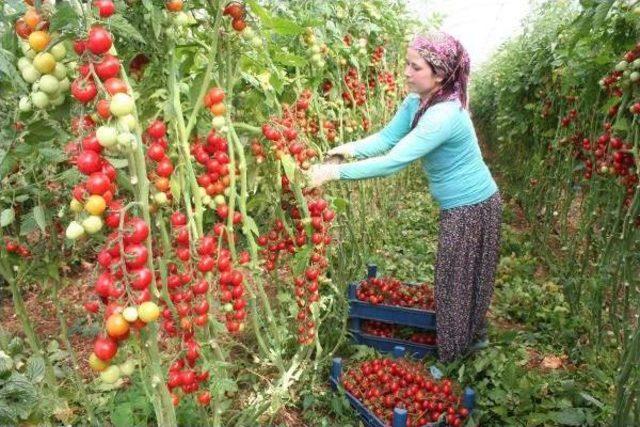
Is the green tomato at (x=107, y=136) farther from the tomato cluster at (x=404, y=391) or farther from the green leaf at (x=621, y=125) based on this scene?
the green leaf at (x=621, y=125)

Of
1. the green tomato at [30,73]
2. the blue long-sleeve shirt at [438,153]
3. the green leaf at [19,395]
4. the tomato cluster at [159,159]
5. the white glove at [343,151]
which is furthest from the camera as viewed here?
the white glove at [343,151]

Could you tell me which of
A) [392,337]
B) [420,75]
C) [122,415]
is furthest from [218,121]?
[392,337]

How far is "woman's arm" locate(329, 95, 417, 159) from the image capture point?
2.31 m

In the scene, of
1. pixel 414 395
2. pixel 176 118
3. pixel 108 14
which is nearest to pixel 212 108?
pixel 176 118

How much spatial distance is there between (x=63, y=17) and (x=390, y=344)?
82.7 inches

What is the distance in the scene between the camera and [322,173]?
178 cm

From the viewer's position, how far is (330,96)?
282 centimetres

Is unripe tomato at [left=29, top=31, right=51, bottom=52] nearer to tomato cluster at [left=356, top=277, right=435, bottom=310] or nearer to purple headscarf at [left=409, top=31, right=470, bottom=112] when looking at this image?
purple headscarf at [left=409, top=31, right=470, bottom=112]

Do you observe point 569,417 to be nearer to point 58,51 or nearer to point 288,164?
point 288,164

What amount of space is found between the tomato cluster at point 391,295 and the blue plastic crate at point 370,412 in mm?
327

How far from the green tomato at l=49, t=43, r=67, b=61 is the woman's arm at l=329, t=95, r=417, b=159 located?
149 cm

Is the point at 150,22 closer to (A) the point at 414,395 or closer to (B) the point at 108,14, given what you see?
(B) the point at 108,14

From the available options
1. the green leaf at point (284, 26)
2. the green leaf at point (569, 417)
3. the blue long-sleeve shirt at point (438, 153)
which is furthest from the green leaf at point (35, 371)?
the green leaf at point (569, 417)

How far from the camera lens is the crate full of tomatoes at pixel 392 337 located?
2482mm
